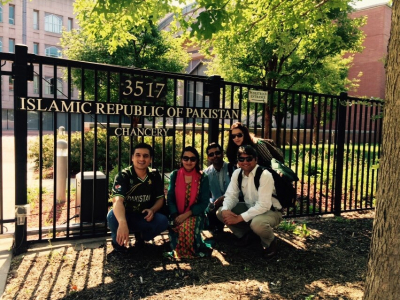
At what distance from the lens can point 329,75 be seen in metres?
14.8

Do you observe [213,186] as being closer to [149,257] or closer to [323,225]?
[149,257]

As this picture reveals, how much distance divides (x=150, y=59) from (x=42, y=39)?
3392 centimetres

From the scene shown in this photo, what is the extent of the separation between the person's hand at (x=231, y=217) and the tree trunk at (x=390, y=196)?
6.01ft

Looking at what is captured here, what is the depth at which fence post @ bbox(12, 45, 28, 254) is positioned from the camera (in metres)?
3.90

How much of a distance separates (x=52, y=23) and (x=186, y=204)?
158 feet

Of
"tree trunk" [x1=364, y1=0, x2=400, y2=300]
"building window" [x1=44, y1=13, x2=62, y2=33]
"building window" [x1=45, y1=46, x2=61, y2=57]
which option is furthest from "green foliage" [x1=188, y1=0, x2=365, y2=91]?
"building window" [x1=44, y1=13, x2=62, y2=33]

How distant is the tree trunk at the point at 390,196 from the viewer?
2.34 meters

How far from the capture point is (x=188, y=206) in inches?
166

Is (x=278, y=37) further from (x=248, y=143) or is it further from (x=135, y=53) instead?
(x=135, y=53)

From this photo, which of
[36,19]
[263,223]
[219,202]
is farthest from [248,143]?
[36,19]

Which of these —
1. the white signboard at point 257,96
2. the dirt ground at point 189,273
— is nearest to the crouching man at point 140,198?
the dirt ground at point 189,273

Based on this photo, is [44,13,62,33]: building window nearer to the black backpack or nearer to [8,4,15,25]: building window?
[8,4,15,25]: building window

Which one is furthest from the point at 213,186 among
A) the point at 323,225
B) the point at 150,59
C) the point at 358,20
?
the point at 150,59

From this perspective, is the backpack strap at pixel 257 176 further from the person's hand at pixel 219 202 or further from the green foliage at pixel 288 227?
the green foliage at pixel 288 227
